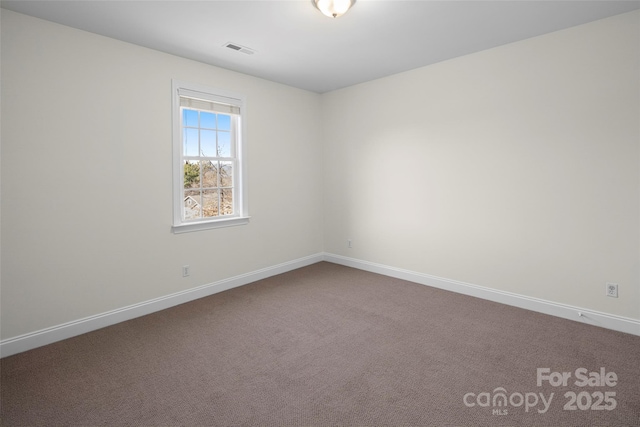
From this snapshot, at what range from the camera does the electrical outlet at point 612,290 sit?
2976 mm

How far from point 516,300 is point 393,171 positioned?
6.89 feet

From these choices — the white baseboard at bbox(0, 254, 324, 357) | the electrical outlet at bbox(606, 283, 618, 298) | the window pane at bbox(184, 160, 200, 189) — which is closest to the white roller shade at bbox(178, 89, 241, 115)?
the window pane at bbox(184, 160, 200, 189)

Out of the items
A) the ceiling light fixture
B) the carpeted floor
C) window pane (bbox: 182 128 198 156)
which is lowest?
the carpeted floor

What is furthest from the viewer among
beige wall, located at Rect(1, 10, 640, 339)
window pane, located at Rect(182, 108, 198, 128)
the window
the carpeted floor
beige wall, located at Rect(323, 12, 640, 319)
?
window pane, located at Rect(182, 108, 198, 128)

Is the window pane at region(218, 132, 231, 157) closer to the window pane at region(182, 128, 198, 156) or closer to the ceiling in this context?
the window pane at region(182, 128, 198, 156)

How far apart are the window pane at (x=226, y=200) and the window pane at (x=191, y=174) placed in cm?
37

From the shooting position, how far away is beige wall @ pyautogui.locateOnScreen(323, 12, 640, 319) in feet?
9.59

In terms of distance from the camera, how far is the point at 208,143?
4078 millimetres

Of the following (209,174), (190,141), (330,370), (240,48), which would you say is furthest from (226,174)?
(330,370)

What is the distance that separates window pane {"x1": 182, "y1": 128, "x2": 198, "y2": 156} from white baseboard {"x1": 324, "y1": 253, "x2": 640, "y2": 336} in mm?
2767

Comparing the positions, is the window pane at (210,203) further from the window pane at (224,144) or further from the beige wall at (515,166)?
the beige wall at (515,166)

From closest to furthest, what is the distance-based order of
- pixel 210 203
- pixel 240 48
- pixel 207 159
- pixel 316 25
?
pixel 316 25, pixel 240 48, pixel 207 159, pixel 210 203

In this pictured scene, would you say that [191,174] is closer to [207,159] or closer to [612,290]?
[207,159]

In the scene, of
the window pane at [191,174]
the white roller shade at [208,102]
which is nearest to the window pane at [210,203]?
the window pane at [191,174]
